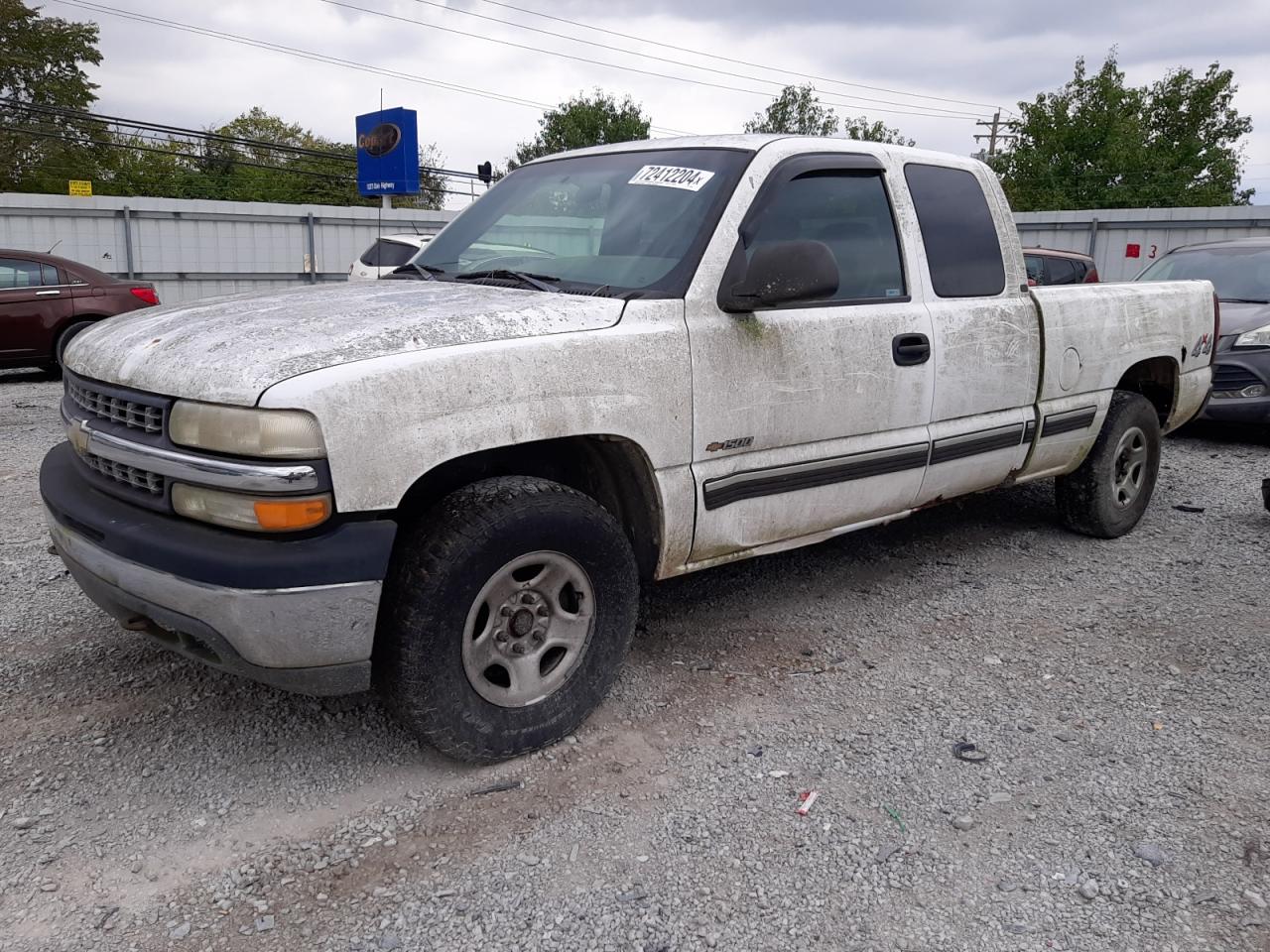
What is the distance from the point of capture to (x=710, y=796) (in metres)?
2.84

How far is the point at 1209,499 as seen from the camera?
6.29 meters

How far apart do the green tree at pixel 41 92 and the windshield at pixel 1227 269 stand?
3985 centimetres

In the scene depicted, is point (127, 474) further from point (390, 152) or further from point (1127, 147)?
point (1127, 147)

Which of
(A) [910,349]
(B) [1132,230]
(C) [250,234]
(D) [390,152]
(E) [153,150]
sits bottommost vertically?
(A) [910,349]

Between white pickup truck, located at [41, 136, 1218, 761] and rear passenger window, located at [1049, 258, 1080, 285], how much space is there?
802cm

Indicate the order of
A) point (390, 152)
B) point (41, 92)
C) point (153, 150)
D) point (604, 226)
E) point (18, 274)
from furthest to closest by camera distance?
point (41, 92) < point (153, 150) < point (390, 152) < point (18, 274) < point (604, 226)

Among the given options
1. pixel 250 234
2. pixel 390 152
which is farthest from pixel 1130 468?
pixel 250 234

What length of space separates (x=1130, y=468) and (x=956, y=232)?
199 cm

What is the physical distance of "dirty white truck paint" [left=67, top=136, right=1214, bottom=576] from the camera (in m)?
2.57

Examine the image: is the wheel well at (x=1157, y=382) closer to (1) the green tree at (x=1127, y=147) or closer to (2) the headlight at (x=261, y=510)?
(2) the headlight at (x=261, y=510)

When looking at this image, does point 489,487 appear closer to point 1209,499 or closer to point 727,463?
point 727,463

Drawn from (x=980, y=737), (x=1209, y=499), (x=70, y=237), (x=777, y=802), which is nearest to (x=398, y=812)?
(x=777, y=802)

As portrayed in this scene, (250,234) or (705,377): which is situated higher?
(250,234)

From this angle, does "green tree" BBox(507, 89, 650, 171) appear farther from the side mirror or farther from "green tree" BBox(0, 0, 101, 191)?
the side mirror
